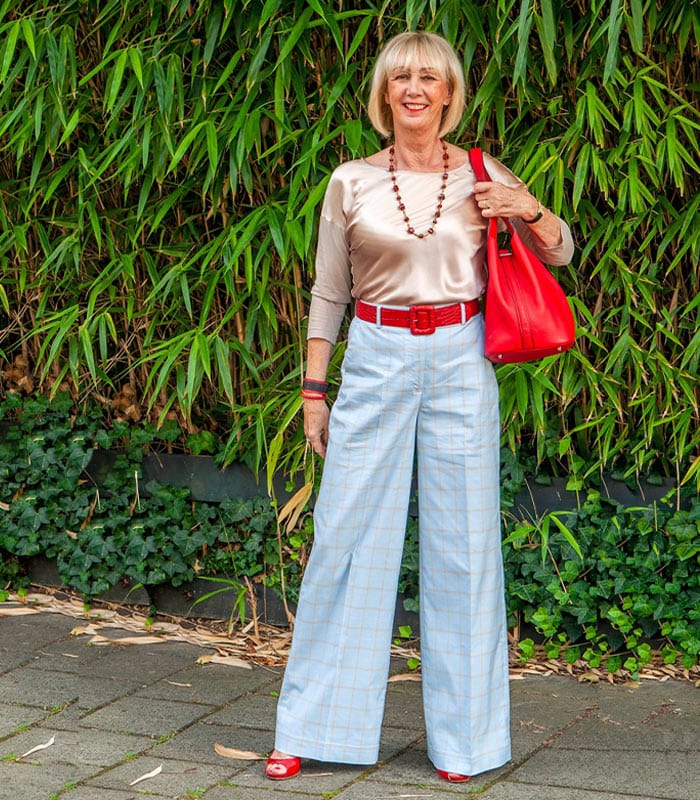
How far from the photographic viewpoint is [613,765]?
3.25m

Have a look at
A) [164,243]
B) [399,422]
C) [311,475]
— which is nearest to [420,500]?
[399,422]

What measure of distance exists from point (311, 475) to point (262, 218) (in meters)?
0.84

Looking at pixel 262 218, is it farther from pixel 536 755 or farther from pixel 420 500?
pixel 536 755

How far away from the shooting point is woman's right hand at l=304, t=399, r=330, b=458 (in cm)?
324

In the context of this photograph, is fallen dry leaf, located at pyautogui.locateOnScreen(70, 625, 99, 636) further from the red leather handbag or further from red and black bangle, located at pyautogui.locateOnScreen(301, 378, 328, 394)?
the red leather handbag

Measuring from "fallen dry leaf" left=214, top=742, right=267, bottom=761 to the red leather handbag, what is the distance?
1194mm

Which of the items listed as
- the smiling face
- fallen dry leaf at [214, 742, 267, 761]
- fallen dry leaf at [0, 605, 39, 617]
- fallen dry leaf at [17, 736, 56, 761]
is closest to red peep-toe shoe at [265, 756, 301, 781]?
fallen dry leaf at [214, 742, 267, 761]

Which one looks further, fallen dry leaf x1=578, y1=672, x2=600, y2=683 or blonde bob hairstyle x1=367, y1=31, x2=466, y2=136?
fallen dry leaf x1=578, y1=672, x2=600, y2=683

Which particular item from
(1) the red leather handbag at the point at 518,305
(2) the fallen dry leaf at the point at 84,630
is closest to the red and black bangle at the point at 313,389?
(1) the red leather handbag at the point at 518,305

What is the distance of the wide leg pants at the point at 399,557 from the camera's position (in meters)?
3.11

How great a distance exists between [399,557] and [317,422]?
1.27 ft

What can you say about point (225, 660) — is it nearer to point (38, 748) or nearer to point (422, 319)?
point (38, 748)

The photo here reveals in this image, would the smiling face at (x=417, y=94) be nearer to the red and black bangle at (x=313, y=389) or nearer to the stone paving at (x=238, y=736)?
the red and black bangle at (x=313, y=389)

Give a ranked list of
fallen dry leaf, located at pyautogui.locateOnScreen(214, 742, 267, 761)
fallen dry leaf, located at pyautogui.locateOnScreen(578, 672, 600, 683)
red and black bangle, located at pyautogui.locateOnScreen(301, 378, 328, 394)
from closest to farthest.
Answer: red and black bangle, located at pyautogui.locateOnScreen(301, 378, 328, 394)
fallen dry leaf, located at pyautogui.locateOnScreen(214, 742, 267, 761)
fallen dry leaf, located at pyautogui.locateOnScreen(578, 672, 600, 683)
